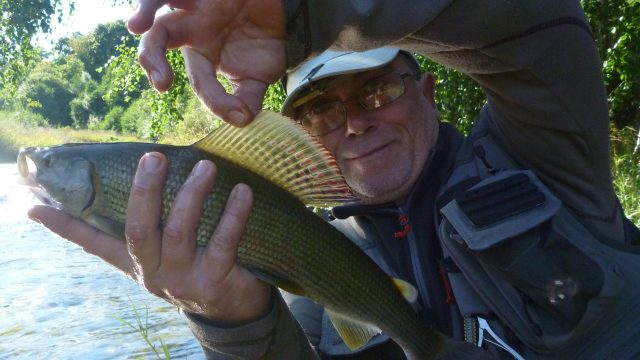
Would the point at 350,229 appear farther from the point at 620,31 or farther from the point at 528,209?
the point at 620,31

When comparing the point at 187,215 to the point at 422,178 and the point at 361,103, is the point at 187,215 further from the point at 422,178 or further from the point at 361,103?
the point at 361,103

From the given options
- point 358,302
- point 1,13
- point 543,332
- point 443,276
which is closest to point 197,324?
point 358,302

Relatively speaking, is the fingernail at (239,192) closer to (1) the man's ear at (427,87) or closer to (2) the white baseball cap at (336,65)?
(2) the white baseball cap at (336,65)

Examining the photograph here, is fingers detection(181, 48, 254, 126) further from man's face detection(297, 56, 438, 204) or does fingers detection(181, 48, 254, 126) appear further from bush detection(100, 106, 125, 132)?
bush detection(100, 106, 125, 132)

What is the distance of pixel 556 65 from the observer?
2402mm

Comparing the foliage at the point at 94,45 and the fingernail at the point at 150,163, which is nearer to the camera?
the fingernail at the point at 150,163

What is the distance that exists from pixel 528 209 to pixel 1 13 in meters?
13.3

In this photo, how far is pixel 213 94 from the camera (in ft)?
5.72

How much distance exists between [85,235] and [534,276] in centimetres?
161

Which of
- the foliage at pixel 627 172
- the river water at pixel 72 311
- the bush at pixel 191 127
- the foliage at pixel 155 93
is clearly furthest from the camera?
the bush at pixel 191 127

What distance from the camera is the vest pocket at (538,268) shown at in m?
2.37

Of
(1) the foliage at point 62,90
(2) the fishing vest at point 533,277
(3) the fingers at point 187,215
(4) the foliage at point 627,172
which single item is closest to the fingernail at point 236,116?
(3) the fingers at point 187,215

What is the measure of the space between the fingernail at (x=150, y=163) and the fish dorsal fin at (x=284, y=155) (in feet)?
0.49

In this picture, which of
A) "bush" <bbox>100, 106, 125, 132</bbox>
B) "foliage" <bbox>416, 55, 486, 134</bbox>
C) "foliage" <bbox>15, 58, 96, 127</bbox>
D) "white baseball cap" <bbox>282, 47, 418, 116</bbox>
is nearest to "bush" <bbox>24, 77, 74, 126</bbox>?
"foliage" <bbox>15, 58, 96, 127</bbox>
